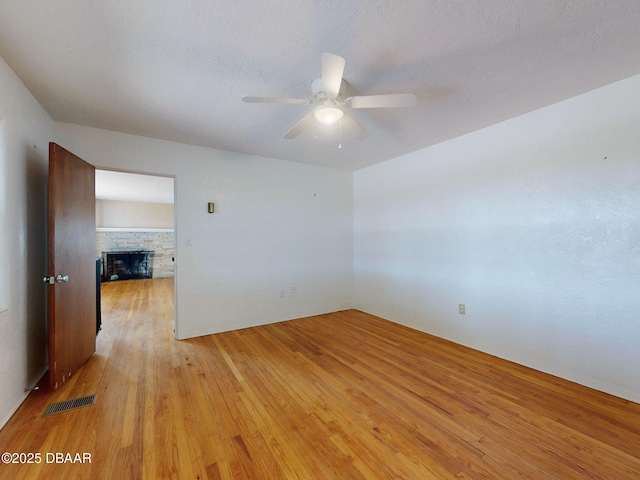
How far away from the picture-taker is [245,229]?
3.65 metres

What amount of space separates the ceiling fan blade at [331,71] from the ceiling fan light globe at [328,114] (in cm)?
19

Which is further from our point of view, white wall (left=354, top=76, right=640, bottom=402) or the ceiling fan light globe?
white wall (left=354, top=76, right=640, bottom=402)

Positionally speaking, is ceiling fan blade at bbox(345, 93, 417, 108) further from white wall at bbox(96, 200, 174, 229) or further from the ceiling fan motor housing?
white wall at bbox(96, 200, 174, 229)

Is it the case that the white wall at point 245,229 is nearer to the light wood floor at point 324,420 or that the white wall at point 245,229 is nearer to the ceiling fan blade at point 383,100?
the light wood floor at point 324,420

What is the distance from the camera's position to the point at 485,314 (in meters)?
2.82

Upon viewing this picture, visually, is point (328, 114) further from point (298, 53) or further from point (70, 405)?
point (70, 405)

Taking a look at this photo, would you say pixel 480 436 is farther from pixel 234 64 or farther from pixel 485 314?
pixel 234 64

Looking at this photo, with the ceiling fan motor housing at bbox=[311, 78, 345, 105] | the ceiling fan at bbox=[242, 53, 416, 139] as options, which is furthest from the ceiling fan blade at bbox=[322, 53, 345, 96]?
the ceiling fan motor housing at bbox=[311, 78, 345, 105]

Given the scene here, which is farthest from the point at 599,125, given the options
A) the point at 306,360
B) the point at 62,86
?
the point at 62,86

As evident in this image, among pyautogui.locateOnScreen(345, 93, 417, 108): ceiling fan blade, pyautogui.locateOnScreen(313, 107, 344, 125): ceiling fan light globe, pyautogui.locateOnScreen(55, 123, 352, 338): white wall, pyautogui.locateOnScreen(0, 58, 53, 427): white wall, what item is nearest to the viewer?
pyautogui.locateOnScreen(345, 93, 417, 108): ceiling fan blade

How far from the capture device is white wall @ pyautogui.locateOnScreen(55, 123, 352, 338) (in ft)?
10.1

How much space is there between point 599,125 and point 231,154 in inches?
144

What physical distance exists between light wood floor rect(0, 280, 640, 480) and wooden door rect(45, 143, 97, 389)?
0.69ft

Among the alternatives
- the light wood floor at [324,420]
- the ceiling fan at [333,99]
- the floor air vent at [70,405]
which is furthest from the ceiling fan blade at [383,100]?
the floor air vent at [70,405]
